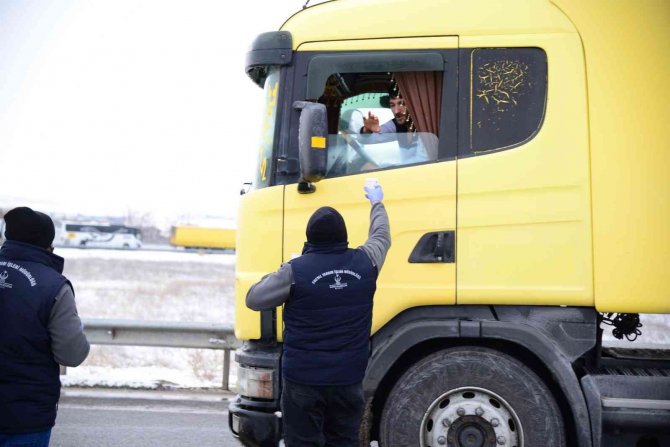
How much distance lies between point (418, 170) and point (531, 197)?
2.31 ft

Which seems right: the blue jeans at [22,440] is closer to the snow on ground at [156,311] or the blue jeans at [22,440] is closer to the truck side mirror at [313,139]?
the truck side mirror at [313,139]

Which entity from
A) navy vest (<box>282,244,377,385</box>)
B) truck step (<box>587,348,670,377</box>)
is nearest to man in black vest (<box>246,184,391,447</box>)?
navy vest (<box>282,244,377,385</box>)

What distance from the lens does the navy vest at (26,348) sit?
141 inches

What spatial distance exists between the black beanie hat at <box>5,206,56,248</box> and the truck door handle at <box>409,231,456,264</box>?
2.13 metres

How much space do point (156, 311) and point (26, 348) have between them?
16375mm

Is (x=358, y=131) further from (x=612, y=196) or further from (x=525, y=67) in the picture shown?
(x=612, y=196)

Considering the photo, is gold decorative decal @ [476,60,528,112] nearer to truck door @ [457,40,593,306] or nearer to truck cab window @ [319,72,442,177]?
truck door @ [457,40,593,306]

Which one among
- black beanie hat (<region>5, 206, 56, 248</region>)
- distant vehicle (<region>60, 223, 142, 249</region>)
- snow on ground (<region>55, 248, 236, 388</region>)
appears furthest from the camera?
distant vehicle (<region>60, 223, 142, 249</region>)

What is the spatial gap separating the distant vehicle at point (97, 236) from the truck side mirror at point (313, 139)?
71708mm

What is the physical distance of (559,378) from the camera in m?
4.50

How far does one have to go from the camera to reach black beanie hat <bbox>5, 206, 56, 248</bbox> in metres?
3.72

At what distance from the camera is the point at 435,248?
470 centimetres

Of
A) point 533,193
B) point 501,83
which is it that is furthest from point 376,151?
point 533,193

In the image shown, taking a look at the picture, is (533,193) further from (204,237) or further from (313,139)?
(204,237)
